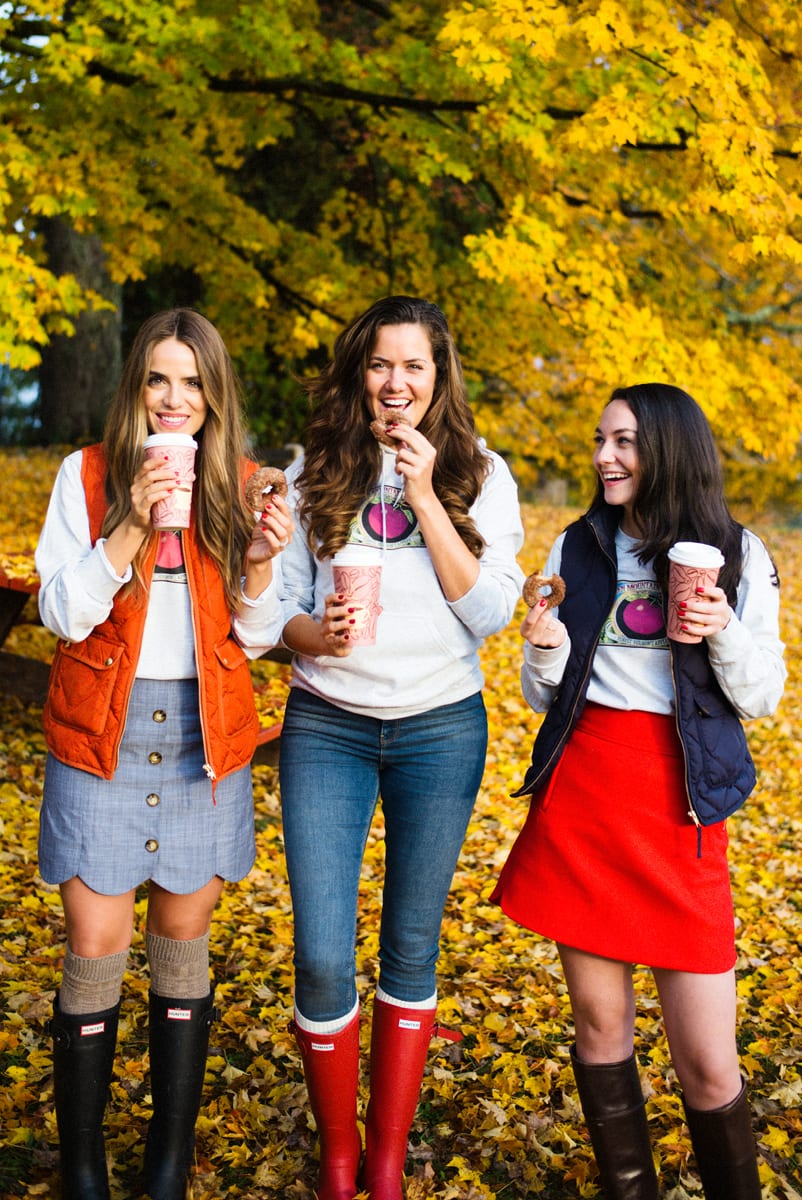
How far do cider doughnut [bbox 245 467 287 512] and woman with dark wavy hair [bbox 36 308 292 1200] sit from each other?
0.03 meters

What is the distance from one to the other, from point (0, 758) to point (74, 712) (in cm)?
349

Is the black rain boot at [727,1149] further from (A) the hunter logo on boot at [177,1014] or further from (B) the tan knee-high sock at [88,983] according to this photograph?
(B) the tan knee-high sock at [88,983]

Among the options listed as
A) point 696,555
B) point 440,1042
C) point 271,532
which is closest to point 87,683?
point 271,532

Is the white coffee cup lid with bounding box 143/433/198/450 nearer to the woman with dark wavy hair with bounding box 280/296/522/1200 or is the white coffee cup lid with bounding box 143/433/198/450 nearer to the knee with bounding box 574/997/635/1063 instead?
the woman with dark wavy hair with bounding box 280/296/522/1200

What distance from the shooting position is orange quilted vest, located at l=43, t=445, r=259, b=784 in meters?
2.55

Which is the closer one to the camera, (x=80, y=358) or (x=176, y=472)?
(x=176, y=472)

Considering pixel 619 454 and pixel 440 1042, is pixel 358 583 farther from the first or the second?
pixel 440 1042

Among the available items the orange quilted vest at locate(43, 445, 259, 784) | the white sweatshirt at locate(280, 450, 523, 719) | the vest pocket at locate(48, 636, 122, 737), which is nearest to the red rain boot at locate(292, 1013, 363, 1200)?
the orange quilted vest at locate(43, 445, 259, 784)

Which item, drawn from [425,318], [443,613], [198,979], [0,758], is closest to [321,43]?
[0,758]

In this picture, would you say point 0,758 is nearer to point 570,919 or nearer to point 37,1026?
point 37,1026

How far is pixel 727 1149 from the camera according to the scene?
2.54 meters

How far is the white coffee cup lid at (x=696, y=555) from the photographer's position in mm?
2371

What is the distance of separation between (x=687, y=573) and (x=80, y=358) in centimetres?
1097

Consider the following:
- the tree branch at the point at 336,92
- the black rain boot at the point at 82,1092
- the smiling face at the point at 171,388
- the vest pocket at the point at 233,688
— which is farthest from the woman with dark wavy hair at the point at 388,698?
the tree branch at the point at 336,92
